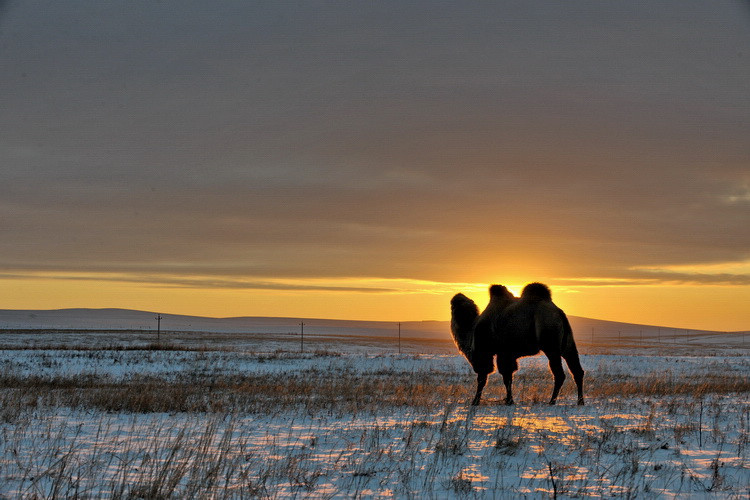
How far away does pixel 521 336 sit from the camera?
43.8 ft

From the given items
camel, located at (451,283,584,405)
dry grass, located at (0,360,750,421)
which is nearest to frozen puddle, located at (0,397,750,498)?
dry grass, located at (0,360,750,421)

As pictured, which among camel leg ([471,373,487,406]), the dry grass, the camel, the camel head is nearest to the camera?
the dry grass

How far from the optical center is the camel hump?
1367 cm

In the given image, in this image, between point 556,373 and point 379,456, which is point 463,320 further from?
point 379,456

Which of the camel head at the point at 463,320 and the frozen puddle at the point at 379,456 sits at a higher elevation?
the camel head at the point at 463,320

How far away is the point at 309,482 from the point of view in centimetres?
600

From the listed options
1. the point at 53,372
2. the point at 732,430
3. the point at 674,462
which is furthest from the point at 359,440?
the point at 53,372

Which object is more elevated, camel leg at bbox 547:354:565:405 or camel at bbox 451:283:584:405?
camel at bbox 451:283:584:405

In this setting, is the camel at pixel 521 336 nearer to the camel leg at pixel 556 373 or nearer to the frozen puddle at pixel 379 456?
the camel leg at pixel 556 373

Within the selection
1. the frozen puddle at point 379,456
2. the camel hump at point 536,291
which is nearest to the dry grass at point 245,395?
the frozen puddle at point 379,456

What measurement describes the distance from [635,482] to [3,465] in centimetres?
644

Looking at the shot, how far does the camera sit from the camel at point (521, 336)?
13.0 metres

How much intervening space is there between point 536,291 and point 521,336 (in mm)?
1084

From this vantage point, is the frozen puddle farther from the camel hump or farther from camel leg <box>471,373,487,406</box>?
the camel hump
